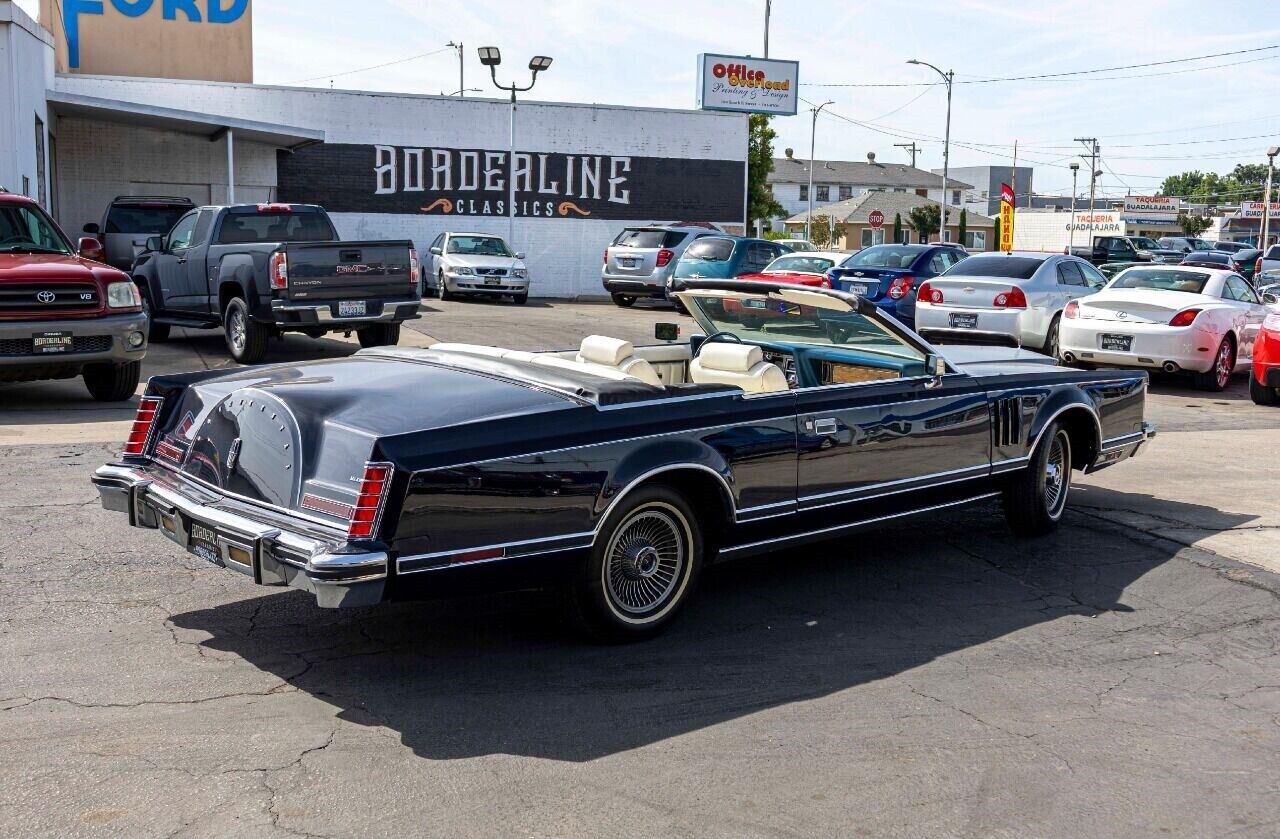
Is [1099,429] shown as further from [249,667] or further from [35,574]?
[35,574]

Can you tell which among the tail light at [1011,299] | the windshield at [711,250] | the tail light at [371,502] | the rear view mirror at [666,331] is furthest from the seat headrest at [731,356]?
the windshield at [711,250]

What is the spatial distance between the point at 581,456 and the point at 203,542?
4.89 ft

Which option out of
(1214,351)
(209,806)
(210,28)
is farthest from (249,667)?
(210,28)

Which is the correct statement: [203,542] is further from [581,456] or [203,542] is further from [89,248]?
[89,248]

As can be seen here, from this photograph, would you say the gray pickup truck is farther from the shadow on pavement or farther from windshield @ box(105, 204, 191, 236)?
the shadow on pavement

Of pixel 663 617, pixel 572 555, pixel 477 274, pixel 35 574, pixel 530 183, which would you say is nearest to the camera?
pixel 572 555

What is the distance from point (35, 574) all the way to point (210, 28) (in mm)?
31920

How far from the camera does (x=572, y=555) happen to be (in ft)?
16.6

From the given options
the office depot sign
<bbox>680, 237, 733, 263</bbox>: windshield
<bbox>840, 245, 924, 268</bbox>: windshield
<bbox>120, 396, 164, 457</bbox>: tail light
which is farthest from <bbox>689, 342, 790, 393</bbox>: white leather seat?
the office depot sign

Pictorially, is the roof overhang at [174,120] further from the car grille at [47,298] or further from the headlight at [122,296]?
the car grille at [47,298]

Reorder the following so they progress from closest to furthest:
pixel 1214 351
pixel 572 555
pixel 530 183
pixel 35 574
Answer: pixel 572 555 < pixel 35 574 < pixel 1214 351 < pixel 530 183

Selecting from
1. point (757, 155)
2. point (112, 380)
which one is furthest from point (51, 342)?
point (757, 155)

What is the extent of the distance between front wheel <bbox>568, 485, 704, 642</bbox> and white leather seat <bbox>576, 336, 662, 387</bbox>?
890 mm

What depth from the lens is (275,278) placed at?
14.2m
